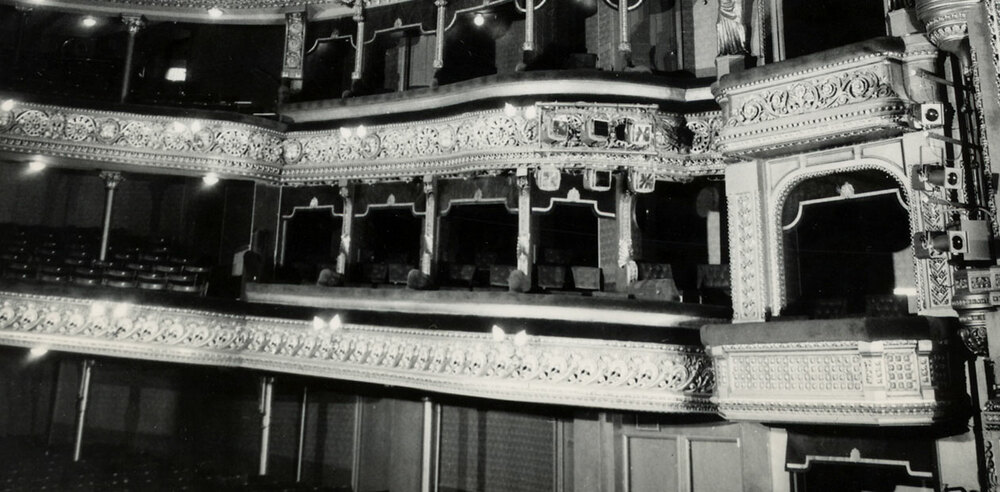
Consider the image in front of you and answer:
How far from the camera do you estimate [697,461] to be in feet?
32.8

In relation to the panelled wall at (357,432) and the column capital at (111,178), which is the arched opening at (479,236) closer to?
the panelled wall at (357,432)

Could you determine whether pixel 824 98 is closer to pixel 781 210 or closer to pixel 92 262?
pixel 781 210

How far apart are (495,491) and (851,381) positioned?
5.99m

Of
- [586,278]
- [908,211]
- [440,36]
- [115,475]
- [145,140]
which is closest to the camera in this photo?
[908,211]

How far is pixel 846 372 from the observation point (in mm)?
7480

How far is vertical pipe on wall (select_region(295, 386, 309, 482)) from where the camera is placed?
→ 13.5m

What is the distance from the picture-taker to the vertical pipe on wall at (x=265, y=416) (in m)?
13.5

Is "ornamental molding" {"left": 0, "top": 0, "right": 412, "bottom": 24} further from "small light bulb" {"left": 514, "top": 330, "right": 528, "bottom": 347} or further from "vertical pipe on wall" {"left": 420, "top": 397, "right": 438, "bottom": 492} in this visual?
"small light bulb" {"left": 514, "top": 330, "right": 528, "bottom": 347}

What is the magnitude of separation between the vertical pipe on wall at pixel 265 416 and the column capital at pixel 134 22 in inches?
278

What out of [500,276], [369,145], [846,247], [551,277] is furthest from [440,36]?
[846,247]

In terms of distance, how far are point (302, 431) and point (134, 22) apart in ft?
27.3

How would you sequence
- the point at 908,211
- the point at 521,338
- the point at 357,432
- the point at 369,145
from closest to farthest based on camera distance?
the point at 908,211 < the point at 521,338 < the point at 369,145 < the point at 357,432

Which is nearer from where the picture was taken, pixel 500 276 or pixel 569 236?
pixel 500 276

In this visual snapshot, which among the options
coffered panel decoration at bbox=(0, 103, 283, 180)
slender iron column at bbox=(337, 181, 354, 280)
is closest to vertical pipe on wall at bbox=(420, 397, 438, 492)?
slender iron column at bbox=(337, 181, 354, 280)
